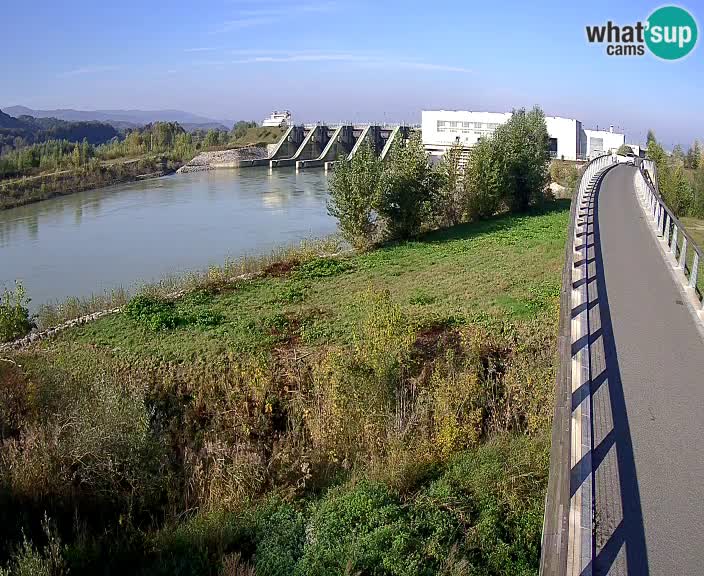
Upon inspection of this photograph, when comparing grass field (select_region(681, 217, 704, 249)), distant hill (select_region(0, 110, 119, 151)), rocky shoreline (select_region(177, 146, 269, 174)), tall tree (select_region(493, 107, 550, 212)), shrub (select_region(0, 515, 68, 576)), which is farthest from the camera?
distant hill (select_region(0, 110, 119, 151))

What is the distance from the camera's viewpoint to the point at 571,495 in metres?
3.89

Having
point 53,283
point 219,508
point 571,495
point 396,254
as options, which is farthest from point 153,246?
point 571,495

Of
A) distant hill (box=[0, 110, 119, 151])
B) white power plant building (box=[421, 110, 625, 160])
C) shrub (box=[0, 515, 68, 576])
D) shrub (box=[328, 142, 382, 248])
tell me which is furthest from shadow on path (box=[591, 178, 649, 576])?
distant hill (box=[0, 110, 119, 151])

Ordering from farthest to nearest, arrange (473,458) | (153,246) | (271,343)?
(153,246)
(271,343)
(473,458)

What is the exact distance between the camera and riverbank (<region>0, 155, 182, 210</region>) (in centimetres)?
3828

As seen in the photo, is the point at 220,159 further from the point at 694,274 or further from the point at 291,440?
the point at 694,274

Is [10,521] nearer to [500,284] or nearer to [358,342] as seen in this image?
[358,342]

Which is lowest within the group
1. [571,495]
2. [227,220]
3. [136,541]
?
[136,541]

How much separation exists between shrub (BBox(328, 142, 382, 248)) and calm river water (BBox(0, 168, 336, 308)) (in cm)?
497

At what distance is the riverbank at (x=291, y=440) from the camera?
5.11 metres

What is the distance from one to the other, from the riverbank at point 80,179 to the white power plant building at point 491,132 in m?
23.4

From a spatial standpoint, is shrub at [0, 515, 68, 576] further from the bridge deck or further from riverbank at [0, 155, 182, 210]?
riverbank at [0, 155, 182, 210]

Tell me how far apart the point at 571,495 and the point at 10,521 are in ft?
16.0

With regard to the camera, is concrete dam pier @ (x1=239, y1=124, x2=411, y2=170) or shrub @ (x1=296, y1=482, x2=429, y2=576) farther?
concrete dam pier @ (x1=239, y1=124, x2=411, y2=170)
